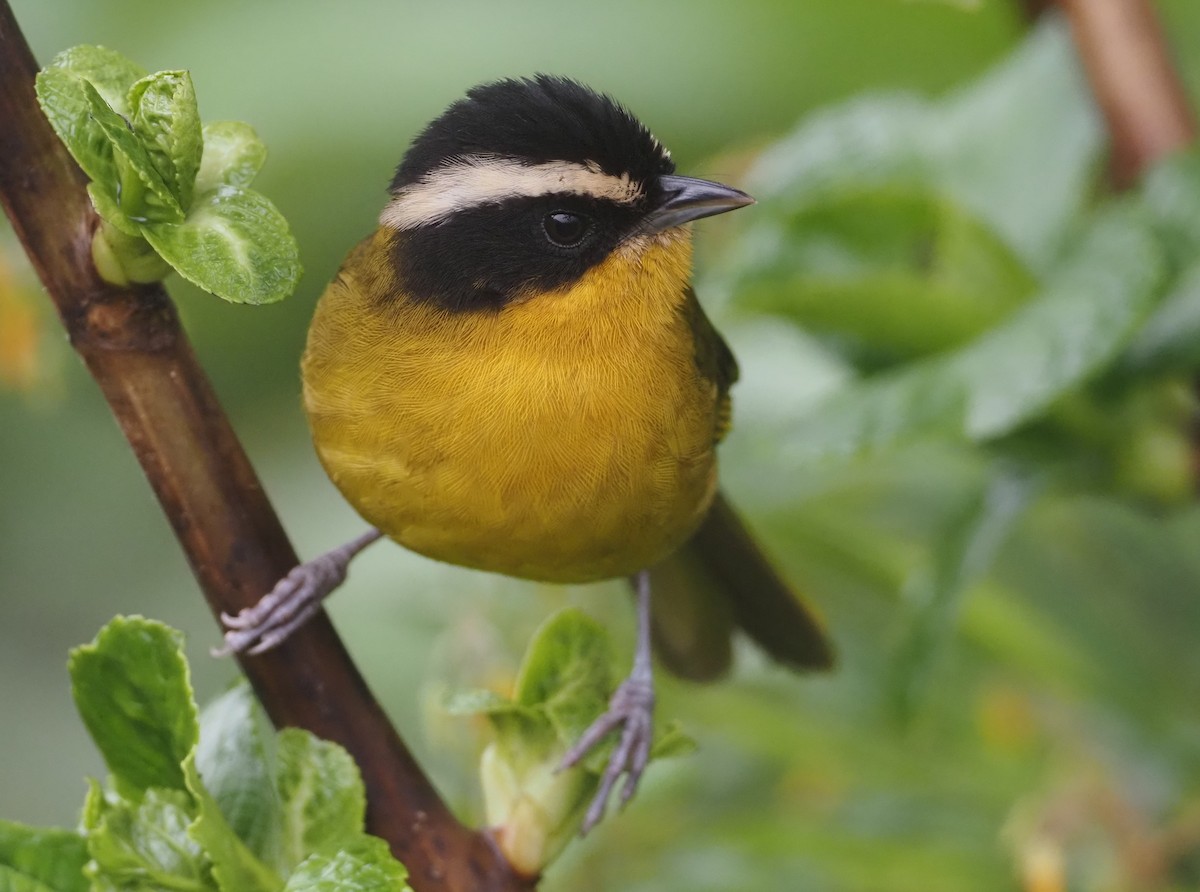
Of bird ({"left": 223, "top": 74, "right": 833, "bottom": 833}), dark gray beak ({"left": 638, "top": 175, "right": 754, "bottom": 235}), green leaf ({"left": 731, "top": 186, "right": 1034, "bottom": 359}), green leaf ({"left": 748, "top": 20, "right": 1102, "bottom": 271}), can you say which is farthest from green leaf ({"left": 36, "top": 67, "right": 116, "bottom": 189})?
green leaf ({"left": 748, "top": 20, "right": 1102, "bottom": 271})

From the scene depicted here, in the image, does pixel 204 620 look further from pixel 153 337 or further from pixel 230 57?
pixel 153 337

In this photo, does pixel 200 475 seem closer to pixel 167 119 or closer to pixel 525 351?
pixel 167 119

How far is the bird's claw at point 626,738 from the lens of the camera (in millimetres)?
1225

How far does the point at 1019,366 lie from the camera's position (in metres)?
1.53

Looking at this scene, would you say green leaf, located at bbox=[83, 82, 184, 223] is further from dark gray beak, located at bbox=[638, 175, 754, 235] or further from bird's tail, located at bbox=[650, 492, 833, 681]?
bird's tail, located at bbox=[650, 492, 833, 681]

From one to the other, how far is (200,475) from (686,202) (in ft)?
2.17

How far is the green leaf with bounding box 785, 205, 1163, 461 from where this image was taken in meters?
1.51

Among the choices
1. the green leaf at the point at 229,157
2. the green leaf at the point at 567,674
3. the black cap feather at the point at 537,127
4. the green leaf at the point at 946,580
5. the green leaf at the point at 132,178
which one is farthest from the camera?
the green leaf at the point at 946,580

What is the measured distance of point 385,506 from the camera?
1.47 m

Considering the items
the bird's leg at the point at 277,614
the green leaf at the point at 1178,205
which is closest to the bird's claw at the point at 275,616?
the bird's leg at the point at 277,614

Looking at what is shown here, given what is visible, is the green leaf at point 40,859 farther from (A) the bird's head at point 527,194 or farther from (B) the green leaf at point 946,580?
(B) the green leaf at point 946,580

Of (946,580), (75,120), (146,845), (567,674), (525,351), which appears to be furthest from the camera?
(946,580)

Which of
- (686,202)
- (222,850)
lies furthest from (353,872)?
(686,202)

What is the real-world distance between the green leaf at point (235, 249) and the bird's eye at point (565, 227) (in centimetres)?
55
